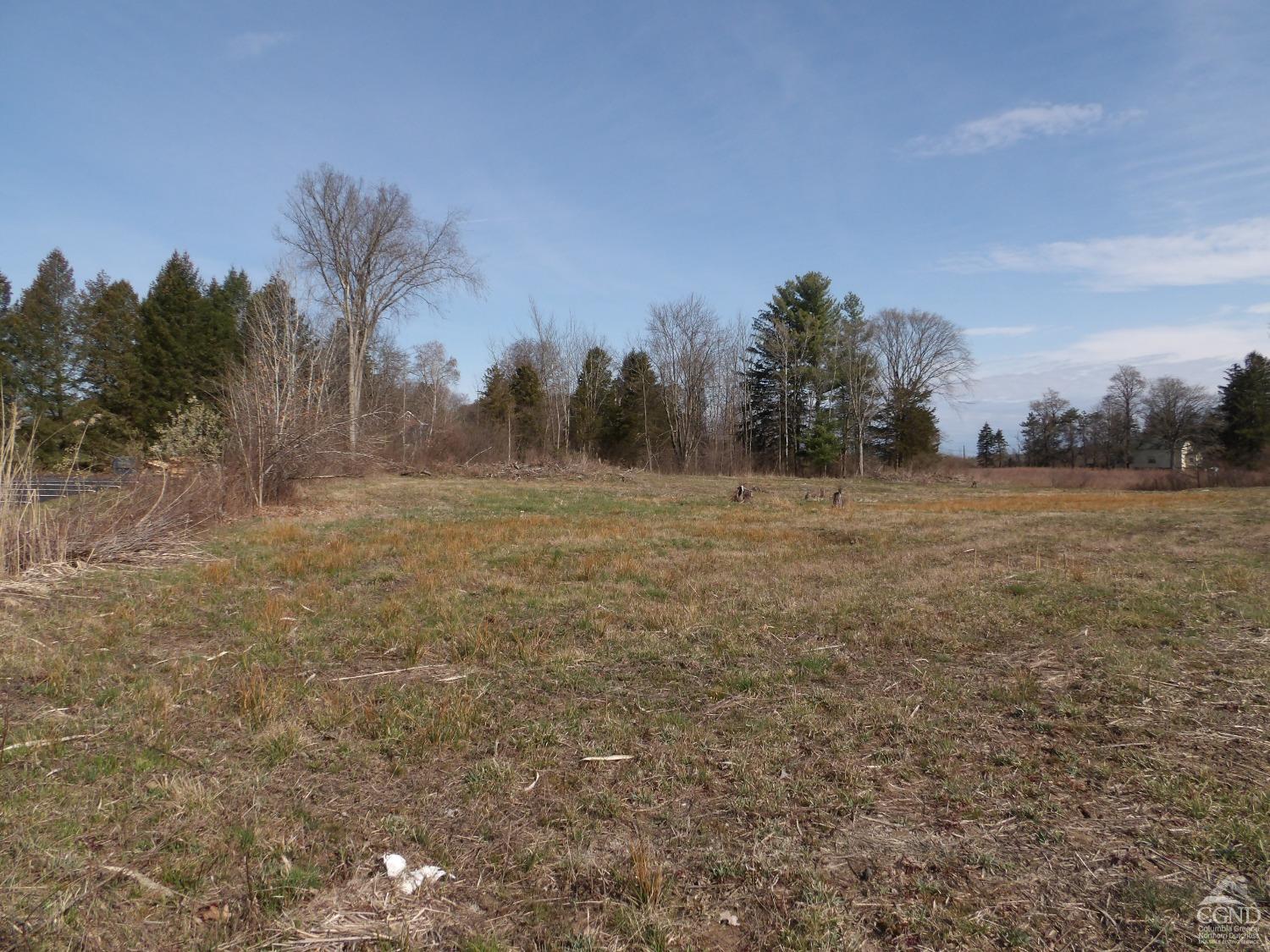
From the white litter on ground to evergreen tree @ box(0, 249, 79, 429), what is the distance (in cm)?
3147

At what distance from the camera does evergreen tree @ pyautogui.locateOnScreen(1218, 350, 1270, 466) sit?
4081 centimetres

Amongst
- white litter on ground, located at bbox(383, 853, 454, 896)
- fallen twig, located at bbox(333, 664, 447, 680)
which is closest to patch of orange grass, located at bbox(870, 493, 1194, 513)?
fallen twig, located at bbox(333, 664, 447, 680)

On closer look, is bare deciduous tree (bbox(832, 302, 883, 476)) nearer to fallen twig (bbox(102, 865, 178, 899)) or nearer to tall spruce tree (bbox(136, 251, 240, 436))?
tall spruce tree (bbox(136, 251, 240, 436))

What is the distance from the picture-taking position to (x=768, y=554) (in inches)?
378

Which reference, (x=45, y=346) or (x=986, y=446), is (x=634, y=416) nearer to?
(x=45, y=346)

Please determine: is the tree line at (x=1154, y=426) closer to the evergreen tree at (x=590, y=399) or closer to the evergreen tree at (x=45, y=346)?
the evergreen tree at (x=590, y=399)

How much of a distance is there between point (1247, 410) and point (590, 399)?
43.3m

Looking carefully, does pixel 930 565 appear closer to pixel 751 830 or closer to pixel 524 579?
pixel 524 579

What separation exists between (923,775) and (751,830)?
3.45 feet

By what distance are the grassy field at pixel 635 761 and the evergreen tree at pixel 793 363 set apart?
34668mm

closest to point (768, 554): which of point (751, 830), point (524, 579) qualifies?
point (524, 579)

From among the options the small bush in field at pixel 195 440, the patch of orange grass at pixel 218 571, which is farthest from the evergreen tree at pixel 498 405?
the patch of orange grass at pixel 218 571

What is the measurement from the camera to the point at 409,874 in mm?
2457

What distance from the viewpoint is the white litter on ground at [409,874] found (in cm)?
239
